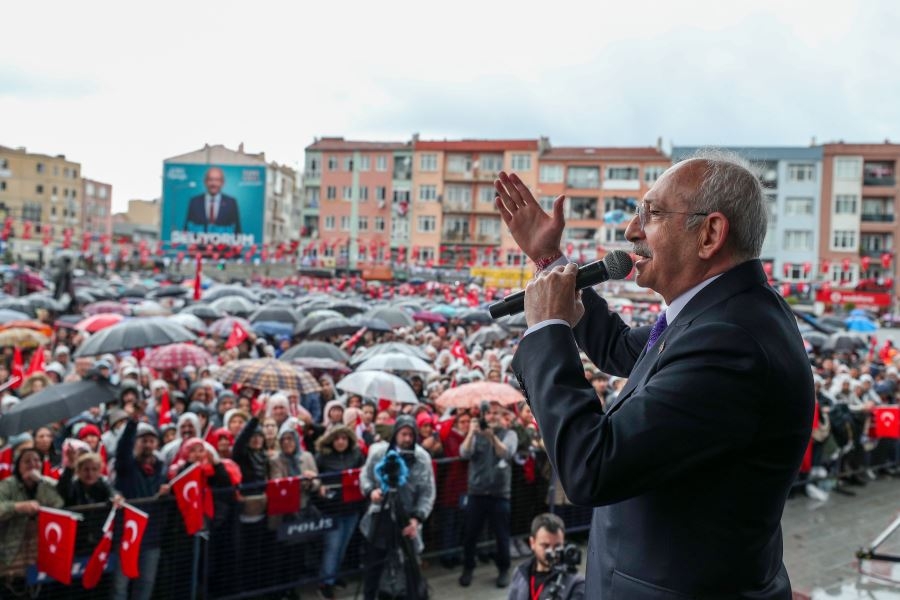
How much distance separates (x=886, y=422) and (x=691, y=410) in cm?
1300

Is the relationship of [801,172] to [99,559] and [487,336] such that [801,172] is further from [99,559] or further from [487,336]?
[99,559]

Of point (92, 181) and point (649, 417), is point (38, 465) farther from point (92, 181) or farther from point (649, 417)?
point (92, 181)

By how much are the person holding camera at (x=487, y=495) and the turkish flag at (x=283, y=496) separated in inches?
67.7

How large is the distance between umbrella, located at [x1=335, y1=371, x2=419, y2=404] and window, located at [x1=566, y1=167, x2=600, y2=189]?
52.2 metres

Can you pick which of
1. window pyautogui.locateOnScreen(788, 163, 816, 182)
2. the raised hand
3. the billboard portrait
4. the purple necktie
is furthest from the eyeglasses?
window pyautogui.locateOnScreen(788, 163, 816, 182)

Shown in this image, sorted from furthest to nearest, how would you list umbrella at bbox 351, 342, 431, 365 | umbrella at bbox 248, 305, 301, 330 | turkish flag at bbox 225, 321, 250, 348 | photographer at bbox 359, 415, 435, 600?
umbrella at bbox 248, 305, 301, 330, turkish flag at bbox 225, 321, 250, 348, umbrella at bbox 351, 342, 431, 365, photographer at bbox 359, 415, 435, 600

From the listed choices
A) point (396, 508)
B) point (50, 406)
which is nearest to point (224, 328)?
point (50, 406)

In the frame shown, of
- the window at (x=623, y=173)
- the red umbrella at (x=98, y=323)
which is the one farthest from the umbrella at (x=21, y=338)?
the window at (x=623, y=173)

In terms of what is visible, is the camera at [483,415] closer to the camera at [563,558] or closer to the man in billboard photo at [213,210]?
the camera at [563,558]

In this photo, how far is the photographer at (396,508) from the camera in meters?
6.55

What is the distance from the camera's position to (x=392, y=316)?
57.1ft

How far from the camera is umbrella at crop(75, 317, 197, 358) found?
959 cm

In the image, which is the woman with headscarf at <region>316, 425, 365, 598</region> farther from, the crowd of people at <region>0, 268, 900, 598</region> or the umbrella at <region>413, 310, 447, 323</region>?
the umbrella at <region>413, 310, 447, 323</region>

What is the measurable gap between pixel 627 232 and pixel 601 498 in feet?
2.21
